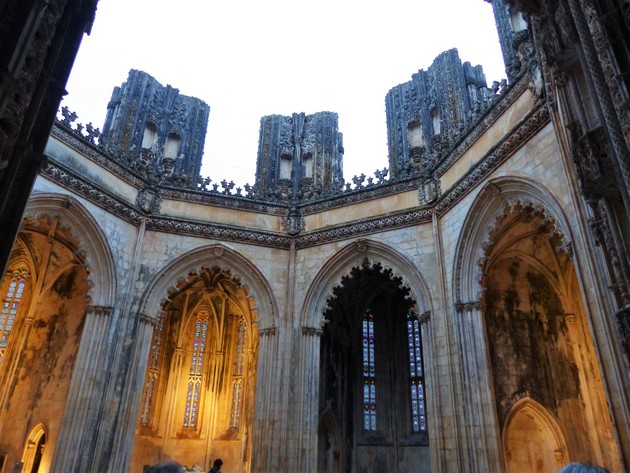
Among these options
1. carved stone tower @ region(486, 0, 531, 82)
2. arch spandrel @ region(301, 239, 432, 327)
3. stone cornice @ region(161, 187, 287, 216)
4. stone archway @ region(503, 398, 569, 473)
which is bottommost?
stone archway @ region(503, 398, 569, 473)

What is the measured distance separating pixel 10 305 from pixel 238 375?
28.7 feet

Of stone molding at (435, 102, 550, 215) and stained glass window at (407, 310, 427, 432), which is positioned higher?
stone molding at (435, 102, 550, 215)

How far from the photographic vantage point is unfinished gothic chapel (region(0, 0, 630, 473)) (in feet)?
36.8

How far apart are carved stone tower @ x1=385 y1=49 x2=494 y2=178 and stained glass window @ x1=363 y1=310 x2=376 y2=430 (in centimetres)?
668

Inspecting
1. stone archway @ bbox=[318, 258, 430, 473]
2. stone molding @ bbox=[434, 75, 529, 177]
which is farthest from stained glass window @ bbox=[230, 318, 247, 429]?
stone molding @ bbox=[434, 75, 529, 177]

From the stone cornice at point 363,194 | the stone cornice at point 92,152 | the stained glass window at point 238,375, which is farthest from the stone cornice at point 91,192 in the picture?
the stained glass window at point 238,375

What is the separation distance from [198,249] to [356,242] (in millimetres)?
4960

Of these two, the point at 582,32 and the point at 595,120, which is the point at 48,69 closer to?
the point at 582,32

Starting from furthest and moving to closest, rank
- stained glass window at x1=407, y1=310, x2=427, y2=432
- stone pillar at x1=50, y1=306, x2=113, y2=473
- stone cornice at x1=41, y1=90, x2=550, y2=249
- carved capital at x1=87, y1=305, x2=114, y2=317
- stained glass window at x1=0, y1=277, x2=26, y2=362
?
1. stained glass window at x1=407, y1=310, x2=427, y2=432
2. stained glass window at x1=0, y1=277, x2=26, y2=362
3. carved capital at x1=87, y1=305, x2=114, y2=317
4. stone cornice at x1=41, y1=90, x2=550, y2=249
5. stone pillar at x1=50, y1=306, x2=113, y2=473

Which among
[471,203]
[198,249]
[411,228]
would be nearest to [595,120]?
[471,203]

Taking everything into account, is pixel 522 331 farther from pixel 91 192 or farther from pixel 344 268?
pixel 91 192

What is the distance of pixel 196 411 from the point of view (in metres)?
19.8

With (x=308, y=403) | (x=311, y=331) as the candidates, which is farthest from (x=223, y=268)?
(x=308, y=403)

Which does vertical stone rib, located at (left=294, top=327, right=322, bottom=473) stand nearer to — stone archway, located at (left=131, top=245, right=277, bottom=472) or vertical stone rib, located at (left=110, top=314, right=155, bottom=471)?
stone archway, located at (left=131, top=245, right=277, bottom=472)
